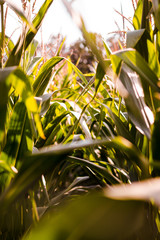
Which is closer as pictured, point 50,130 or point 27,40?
point 27,40

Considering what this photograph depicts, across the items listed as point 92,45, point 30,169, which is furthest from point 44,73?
point 30,169

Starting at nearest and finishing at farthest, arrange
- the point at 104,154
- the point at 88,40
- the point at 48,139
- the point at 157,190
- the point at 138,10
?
the point at 157,190 → the point at 88,40 → the point at 138,10 → the point at 48,139 → the point at 104,154

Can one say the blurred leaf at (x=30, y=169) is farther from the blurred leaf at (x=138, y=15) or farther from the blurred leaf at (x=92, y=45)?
the blurred leaf at (x=138, y=15)

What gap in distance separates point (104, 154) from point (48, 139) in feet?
0.97

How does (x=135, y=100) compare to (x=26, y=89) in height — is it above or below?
below

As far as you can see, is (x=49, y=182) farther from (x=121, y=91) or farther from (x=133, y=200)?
(x=133, y=200)

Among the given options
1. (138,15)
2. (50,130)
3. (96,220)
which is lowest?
(50,130)

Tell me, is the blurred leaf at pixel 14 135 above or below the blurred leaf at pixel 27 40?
below

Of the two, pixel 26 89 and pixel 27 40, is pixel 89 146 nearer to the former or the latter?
pixel 26 89

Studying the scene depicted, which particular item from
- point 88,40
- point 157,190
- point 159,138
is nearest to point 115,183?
point 159,138

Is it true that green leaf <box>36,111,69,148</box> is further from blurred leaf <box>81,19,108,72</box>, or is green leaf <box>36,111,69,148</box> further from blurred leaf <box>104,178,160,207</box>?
blurred leaf <box>104,178,160,207</box>

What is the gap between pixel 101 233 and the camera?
224mm

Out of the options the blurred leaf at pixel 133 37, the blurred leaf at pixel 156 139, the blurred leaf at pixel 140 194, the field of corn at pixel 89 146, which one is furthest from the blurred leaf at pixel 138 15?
the blurred leaf at pixel 140 194

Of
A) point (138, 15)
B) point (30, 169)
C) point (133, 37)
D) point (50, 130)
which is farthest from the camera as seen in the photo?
point (50, 130)
